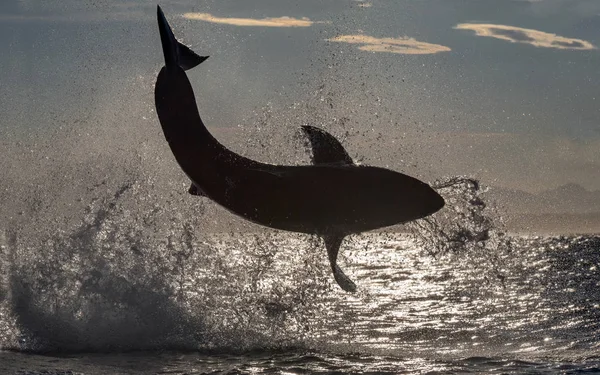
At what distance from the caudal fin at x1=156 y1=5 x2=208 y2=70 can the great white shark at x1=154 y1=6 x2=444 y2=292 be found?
1.9 inches

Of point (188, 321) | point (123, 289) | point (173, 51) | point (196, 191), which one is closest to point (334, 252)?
point (196, 191)

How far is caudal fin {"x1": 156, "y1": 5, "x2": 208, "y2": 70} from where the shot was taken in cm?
1640

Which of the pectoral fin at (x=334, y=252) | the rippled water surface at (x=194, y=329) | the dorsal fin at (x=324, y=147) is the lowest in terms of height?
the rippled water surface at (x=194, y=329)

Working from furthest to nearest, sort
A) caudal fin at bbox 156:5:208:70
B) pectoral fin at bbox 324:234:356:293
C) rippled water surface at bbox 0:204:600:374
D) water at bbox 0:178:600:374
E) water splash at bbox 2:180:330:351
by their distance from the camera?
water splash at bbox 2:180:330:351, rippled water surface at bbox 0:204:600:374, water at bbox 0:178:600:374, caudal fin at bbox 156:5:208:70, pectoral fin at bbox 324:234:356:293

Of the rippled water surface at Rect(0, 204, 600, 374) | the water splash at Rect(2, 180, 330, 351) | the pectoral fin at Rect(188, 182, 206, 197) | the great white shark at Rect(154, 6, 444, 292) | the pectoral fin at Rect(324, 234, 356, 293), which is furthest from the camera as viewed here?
the water splash at Rect(2, 180, 330, 351)

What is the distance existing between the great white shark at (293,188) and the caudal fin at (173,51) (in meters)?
0.05

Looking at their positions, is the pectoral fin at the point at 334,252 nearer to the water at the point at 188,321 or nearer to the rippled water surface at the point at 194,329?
the rippled water surface at the point at 194,329

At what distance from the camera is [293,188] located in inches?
630

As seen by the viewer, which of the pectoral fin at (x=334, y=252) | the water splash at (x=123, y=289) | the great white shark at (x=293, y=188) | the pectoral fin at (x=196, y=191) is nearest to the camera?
the great white shark at (x=293, y=188)

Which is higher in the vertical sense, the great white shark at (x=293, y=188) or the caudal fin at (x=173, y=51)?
the caudal fin at (x=173, y=51)

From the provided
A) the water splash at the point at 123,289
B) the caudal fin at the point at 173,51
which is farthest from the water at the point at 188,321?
the caudal fin at the point at 173,51

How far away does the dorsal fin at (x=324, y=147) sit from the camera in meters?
16.5

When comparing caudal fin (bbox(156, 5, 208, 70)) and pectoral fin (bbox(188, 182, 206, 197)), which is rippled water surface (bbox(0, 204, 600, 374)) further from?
caudal fin (bbox(156, 5, 208, 70))

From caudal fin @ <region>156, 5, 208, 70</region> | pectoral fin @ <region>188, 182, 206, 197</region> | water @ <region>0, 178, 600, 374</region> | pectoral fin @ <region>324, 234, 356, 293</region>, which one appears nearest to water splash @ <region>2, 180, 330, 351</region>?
water @ <region>0, 178, 600, 374</region>
